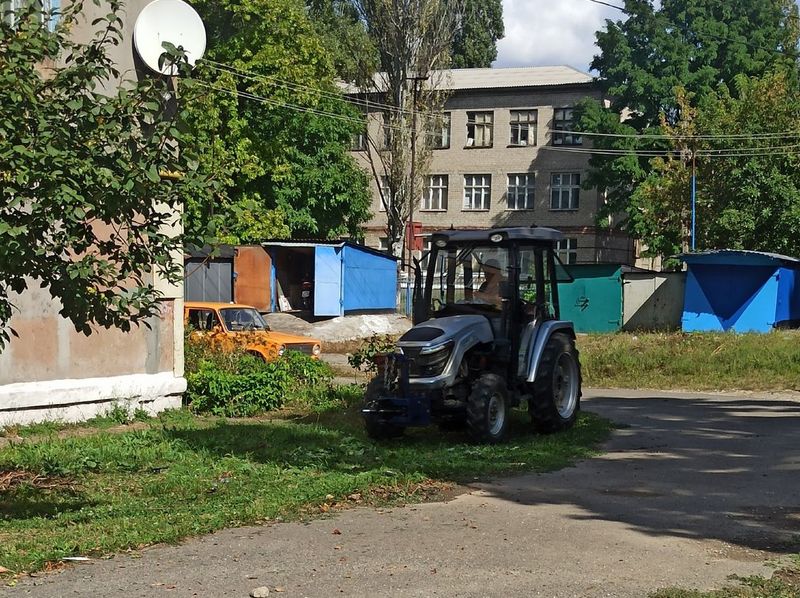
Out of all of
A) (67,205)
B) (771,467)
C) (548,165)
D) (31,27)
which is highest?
(548,165)

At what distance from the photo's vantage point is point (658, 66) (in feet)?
171

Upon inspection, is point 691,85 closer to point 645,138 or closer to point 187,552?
point 645,138

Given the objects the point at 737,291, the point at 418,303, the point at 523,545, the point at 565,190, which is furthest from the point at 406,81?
the point at 523,545

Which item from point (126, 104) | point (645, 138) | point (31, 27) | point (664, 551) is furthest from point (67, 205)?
point (645, 138)

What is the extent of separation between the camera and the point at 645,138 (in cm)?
5094

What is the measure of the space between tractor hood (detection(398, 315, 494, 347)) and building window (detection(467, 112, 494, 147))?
4881cm

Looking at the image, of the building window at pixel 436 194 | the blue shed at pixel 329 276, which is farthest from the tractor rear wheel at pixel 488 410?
the building window at pixel 436 194

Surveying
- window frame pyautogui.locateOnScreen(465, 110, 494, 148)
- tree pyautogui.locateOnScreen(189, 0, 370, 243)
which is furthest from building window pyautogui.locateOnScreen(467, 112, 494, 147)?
tree pyautogui.locateOnScreen(189, 0, 370, 243)

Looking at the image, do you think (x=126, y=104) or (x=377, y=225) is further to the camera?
(x=377, y=225)

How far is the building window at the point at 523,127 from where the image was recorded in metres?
59.5

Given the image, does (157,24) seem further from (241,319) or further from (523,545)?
(523,545)

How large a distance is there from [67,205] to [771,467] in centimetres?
793

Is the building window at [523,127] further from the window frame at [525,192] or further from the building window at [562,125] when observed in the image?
the window frame at [525,192]

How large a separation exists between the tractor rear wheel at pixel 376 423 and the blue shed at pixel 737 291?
20.7 meters
